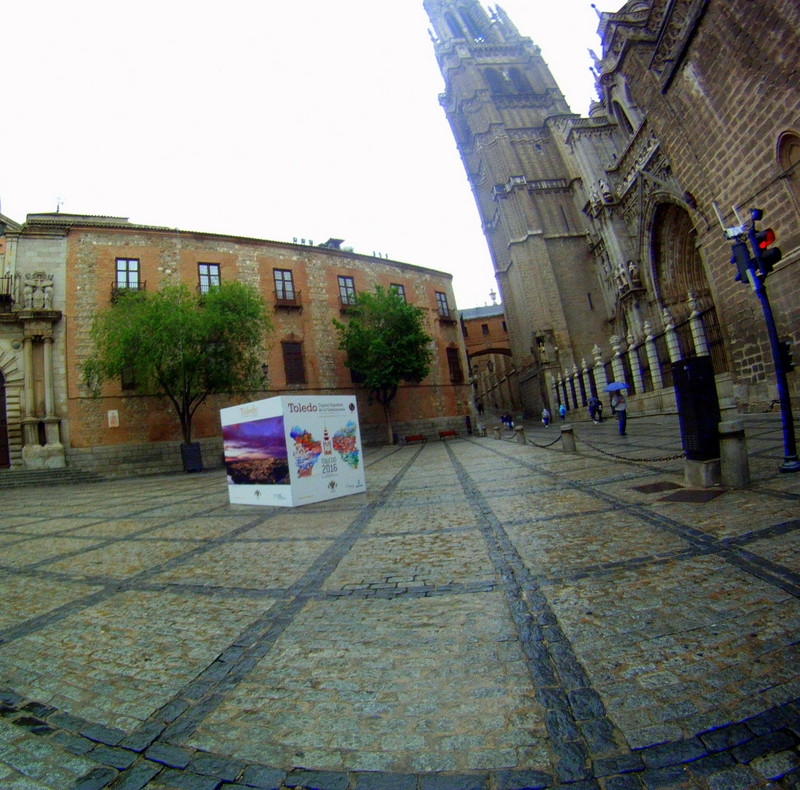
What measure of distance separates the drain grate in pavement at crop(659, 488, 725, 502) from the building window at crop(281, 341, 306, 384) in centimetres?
2013

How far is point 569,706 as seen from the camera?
4.79 ft

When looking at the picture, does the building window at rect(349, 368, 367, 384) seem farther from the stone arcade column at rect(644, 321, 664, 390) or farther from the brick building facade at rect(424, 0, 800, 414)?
the stone arcade column at rect(644, 321, 664, 390)

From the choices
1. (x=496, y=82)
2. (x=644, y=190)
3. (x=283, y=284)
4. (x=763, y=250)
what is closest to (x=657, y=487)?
(x=763, y=250)

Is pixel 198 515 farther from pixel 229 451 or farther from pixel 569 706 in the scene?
pixel 569 706

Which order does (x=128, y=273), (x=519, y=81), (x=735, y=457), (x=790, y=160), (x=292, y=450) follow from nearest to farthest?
(x=735, y=457) → (x=292, y=450) → (x=790, y=160) → (x=128, y=273) → (x=519, y=81)

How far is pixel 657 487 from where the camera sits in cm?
466

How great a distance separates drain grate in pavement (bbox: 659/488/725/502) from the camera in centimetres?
397

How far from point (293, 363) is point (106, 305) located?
9071mm

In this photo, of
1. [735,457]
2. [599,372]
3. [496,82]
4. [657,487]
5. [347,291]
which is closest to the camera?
[735,457]

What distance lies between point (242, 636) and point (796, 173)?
38.1ft

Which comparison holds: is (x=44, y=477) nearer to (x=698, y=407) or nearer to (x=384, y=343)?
(x=384, y=343)

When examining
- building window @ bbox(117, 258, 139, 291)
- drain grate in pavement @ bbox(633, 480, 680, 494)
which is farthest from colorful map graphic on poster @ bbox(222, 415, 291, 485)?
building window @ bbox(117, 258, 139, 291)

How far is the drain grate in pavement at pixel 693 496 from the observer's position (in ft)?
13.0

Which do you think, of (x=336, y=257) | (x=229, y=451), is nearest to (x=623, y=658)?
(x=229, y=451)
